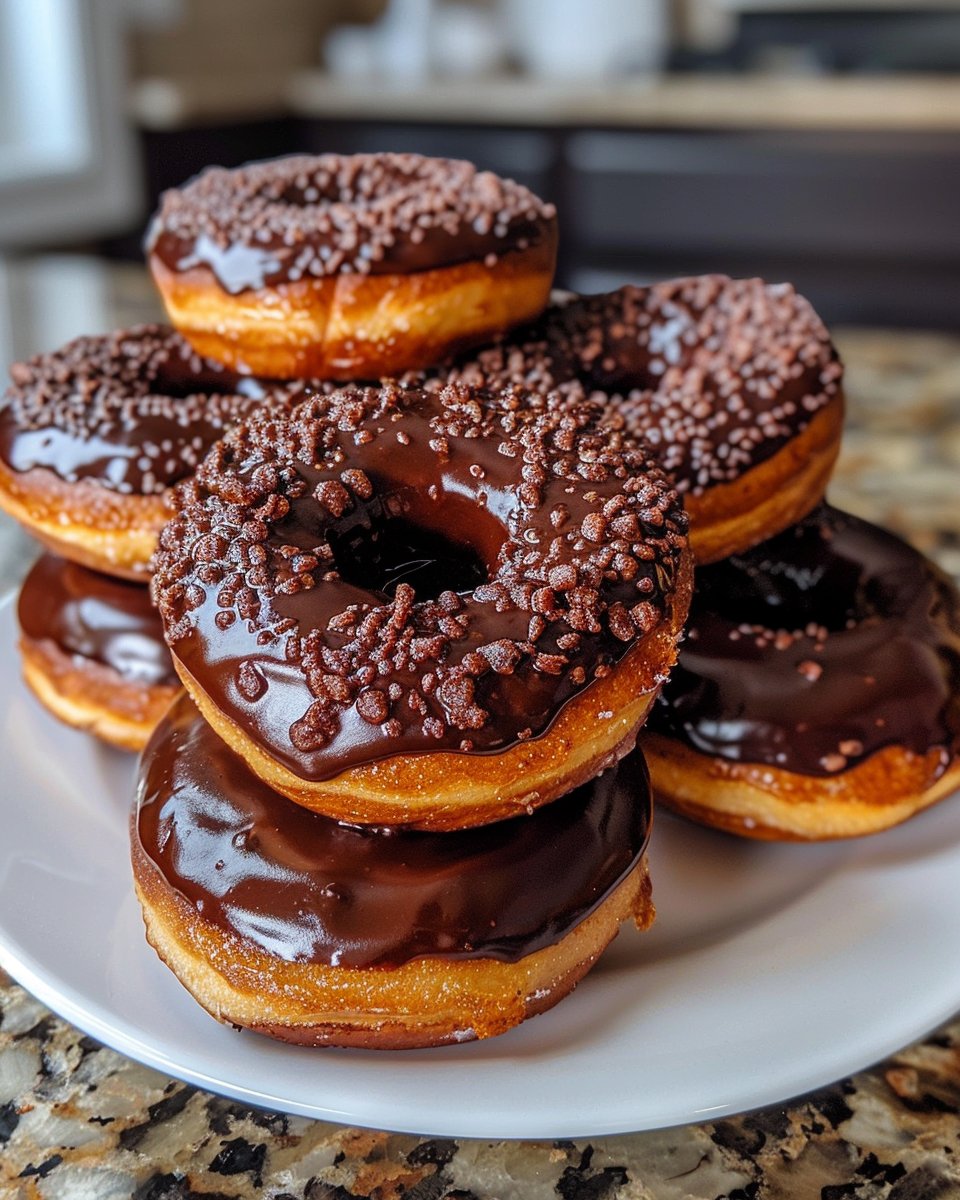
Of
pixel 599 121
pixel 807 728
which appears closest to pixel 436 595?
pixel 807 728

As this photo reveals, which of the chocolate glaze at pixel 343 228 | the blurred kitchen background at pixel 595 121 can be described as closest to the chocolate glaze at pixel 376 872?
the chocolate glaze at pixel 343 228

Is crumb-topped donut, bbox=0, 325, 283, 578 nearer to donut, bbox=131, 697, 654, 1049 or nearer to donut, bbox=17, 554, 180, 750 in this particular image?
donut, bbox=17, 554, 180, 750

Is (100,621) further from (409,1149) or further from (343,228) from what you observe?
(409,1149)

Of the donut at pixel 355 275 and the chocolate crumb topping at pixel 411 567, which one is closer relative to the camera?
the chocolate crumb topping at pixel 411 567

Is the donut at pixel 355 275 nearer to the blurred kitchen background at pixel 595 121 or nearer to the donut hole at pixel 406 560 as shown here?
the donut hole at pixel 406 560

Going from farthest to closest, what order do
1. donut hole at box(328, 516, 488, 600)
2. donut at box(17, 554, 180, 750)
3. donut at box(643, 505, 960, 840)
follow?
donut at box(17, 554, 180, 750)
donut at box(643, 505, 960, 840)
donut hole at box(328, 516, 488, 600)

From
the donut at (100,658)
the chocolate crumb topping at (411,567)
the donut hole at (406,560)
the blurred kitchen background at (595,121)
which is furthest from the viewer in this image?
the blurred kitchen background at (595,121)

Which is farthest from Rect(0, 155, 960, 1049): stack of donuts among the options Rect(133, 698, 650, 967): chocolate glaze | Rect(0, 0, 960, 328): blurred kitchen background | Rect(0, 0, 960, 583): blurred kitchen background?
Rect(0, 0, 960, 328): blurred kitchen background
